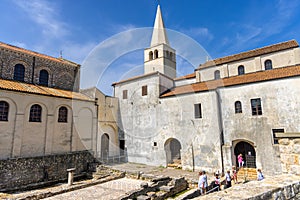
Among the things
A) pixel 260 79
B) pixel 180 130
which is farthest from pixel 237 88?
pixel 180 130

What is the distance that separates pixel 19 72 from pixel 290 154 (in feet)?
75.7

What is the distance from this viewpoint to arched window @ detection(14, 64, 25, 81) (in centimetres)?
1864

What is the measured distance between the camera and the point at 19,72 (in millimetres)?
18859

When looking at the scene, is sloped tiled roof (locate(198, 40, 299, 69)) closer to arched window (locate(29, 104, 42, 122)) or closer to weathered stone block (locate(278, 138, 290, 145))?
weathered stone block (locate(278, 138, 290, 145))

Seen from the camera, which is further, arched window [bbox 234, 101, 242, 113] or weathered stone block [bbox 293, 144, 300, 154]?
arched window [bbox 234, 101, 242, 113]

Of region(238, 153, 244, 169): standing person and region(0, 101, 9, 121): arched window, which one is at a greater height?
region(0, 101, 9, 121): arched window

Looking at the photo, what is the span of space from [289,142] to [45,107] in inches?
725

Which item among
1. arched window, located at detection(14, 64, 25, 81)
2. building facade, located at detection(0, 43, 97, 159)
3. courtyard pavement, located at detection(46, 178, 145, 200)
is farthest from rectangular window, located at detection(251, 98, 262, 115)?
arched window, located at detection(14, 64, 25, 81)

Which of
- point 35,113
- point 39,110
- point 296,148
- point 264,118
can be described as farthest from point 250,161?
point 35,113

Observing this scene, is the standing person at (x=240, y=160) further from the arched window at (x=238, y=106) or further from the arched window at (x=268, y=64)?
the arched window at (x=268, y=64)

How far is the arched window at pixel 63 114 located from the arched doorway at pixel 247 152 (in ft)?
56.1

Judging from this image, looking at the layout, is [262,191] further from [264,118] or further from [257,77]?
[257,77]

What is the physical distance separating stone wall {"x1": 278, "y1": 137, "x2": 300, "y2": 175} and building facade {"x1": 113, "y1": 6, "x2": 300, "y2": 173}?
9.79m

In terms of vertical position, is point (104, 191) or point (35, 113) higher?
point (35, 113)
